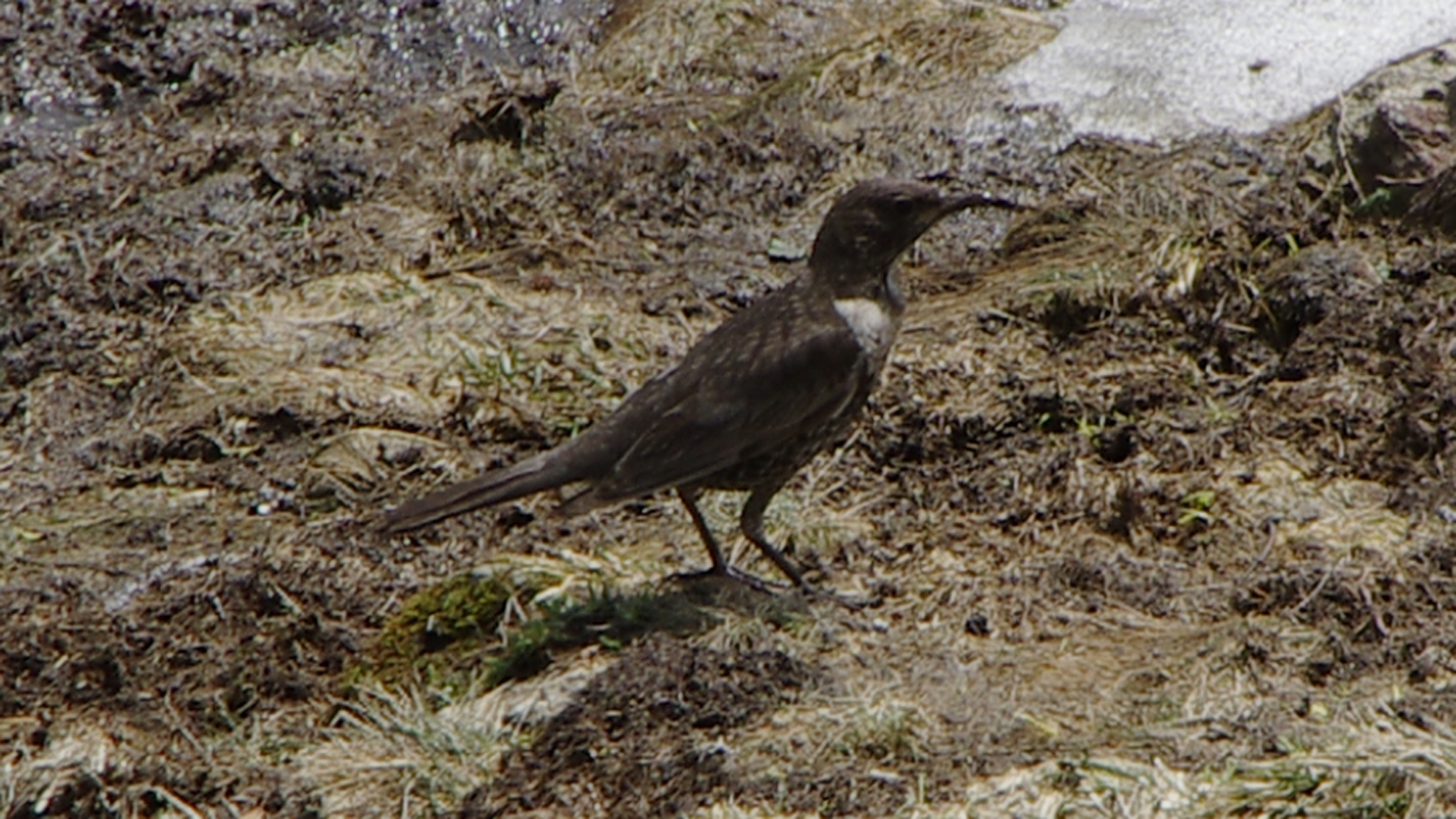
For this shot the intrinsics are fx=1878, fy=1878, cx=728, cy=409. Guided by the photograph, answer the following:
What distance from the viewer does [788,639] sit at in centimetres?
518

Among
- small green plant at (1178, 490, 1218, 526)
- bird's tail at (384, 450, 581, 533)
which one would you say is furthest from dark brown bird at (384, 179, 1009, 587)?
small green plant at (1178, 490, 1218, 526)

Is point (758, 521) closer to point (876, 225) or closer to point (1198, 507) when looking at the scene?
point (876, 225)

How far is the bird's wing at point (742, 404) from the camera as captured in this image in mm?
5430

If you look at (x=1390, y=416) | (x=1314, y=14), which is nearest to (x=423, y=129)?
(x=1314, y=14)

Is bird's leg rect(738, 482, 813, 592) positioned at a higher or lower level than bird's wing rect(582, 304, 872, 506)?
lower

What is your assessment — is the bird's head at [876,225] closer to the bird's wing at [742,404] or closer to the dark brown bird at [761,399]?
the dark brown bird at [761,399]

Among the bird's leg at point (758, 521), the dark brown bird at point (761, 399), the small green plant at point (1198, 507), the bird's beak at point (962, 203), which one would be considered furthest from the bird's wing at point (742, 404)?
the small green plant at point (1198, 507)

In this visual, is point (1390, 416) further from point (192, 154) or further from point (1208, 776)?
point (192, 154)

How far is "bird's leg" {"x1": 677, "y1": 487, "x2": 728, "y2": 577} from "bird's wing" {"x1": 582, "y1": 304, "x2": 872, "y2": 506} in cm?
18

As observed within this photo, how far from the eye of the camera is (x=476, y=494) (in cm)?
539

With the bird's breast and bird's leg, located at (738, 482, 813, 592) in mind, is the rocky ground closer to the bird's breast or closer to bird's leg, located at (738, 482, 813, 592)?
bird's leg, located at (738, 482, 813, 592)

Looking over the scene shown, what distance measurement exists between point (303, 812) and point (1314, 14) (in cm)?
530

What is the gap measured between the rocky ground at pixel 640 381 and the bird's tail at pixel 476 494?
257 millimetres

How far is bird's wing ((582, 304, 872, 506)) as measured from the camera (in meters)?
5.43
